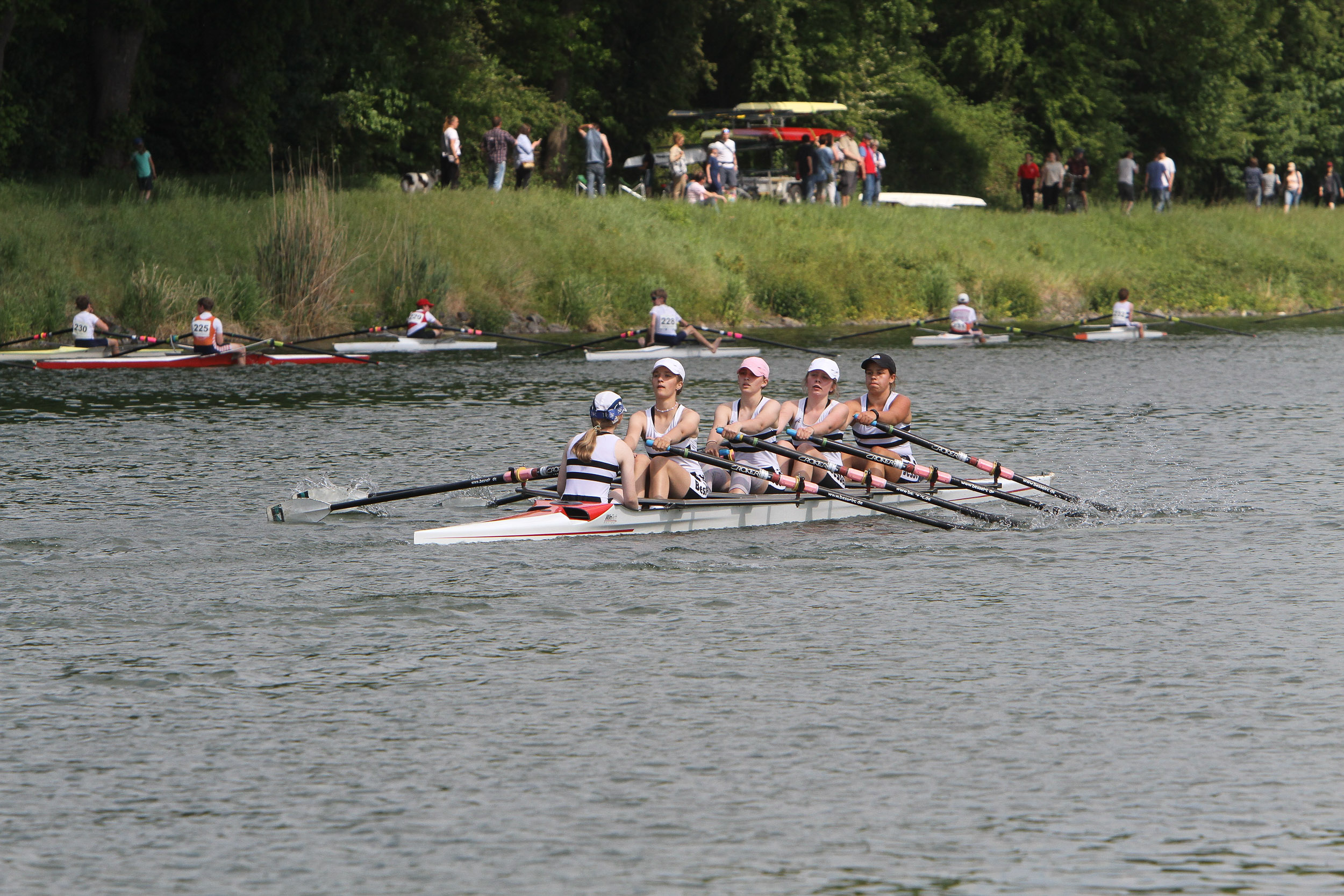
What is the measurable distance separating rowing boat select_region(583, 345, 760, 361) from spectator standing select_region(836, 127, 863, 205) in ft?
46.6

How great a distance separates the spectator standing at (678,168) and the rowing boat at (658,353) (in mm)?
9469

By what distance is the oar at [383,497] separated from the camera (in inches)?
541

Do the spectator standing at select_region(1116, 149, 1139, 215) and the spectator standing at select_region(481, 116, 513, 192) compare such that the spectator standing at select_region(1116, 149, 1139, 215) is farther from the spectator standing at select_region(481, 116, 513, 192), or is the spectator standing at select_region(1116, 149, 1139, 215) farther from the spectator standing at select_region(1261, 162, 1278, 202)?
the spectator standing at select_region(481, 116, 513, 192)

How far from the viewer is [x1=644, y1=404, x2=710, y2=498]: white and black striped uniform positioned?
1388 centimetres

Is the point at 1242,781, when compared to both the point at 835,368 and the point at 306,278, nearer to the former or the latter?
the point at 835,368

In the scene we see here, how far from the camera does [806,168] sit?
44500mm

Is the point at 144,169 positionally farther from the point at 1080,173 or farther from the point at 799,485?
the point at 1080,173

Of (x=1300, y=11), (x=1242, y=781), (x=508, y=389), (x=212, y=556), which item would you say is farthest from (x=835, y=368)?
(x=1300, y=11)

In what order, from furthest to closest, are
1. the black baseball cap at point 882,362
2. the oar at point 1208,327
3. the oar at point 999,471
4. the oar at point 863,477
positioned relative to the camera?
the oar at point 1208,327 < the black baseball cap at point 882,362 < the oar at point 999,471 < the oar at point 863,477

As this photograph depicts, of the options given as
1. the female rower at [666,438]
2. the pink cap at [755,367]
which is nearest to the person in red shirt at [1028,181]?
the pink cap at [755,367]

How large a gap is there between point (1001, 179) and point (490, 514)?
46.7m

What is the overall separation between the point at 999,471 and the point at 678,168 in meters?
28.5

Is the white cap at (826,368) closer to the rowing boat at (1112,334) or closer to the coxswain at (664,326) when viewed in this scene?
the coxswain at (664,326)

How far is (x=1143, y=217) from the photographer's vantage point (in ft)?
167
